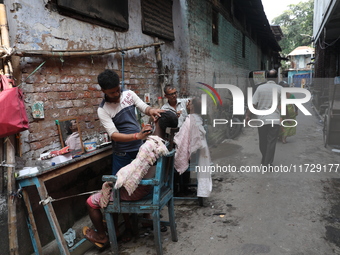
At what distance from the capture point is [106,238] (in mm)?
2881

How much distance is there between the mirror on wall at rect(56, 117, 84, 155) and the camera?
120 inches

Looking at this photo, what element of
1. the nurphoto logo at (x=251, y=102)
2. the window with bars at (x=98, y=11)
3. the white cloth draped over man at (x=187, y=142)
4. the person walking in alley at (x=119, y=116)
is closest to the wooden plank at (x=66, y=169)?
the person walking in alley at (x=119, y=116)

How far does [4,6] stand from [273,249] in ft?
11.0

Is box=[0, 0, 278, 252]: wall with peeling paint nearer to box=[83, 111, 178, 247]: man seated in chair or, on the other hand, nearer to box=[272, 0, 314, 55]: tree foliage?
box=[83, 111, 178, 247]: man seated in chair

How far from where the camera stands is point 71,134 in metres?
3.16

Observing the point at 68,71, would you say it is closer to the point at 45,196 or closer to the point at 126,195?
the point at 45,196

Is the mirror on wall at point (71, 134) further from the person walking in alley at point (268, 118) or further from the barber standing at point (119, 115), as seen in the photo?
the person walking in alley at point (268, 118)

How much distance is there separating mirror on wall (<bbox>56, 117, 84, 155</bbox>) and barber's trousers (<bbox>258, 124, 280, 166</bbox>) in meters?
3.50

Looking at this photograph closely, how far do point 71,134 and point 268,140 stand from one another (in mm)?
3684

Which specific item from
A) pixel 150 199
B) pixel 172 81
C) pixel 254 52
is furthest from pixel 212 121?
pixel 254 52

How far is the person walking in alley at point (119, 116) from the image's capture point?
2.72m

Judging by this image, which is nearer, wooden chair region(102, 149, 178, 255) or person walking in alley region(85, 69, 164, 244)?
wooden chair region(102, 149, 178, 255)

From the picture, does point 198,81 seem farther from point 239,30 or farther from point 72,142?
point 239,30

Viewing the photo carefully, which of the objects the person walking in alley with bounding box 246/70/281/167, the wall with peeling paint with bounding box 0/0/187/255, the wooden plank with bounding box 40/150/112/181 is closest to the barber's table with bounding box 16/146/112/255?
the wooden plank with bounding box 40/150/112/181
